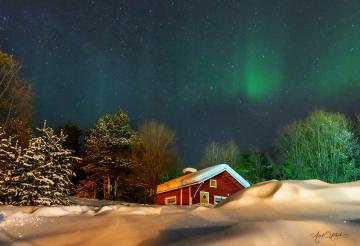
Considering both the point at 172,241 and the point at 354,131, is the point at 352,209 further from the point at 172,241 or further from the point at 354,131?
the point at 354,131

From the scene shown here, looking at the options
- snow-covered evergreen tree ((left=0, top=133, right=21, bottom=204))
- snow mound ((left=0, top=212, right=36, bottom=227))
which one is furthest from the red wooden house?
snow mound ((left=0, top=212, right=36, bottom=227))

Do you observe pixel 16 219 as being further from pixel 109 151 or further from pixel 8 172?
pixel 109 151

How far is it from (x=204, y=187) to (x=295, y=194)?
24.3 m

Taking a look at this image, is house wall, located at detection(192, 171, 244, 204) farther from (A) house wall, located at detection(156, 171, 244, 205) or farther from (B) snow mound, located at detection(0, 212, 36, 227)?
(B) snow mound, located at detection(0, 212, 36, 227)

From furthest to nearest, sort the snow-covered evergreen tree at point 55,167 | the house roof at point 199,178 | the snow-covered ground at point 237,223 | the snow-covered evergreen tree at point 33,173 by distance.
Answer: the house roof at point 199,178 < the snow-covered evergreen tree at point 55,167 < the snow-covered evergreen tree at point 33,173 < the snow-covered ground at point 237,223

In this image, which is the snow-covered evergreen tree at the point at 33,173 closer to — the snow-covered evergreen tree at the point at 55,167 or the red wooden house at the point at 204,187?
the snow-covered evergreen tree at the point at 55,167

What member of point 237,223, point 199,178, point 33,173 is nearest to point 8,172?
point 33,173

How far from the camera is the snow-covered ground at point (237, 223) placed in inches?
283

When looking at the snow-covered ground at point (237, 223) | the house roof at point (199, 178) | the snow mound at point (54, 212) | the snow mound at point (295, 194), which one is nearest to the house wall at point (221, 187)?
the house roof at point (199, 178)

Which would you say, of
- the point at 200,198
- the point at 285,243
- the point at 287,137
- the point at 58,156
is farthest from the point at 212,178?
the point at 285,243

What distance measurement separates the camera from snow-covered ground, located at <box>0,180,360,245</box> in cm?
719

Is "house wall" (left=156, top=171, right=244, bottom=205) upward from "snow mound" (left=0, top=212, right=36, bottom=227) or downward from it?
upward

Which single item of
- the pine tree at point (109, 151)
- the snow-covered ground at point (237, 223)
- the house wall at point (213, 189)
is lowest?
the snow-covered ground at point (237, 223)

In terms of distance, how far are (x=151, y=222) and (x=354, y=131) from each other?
43.5m
